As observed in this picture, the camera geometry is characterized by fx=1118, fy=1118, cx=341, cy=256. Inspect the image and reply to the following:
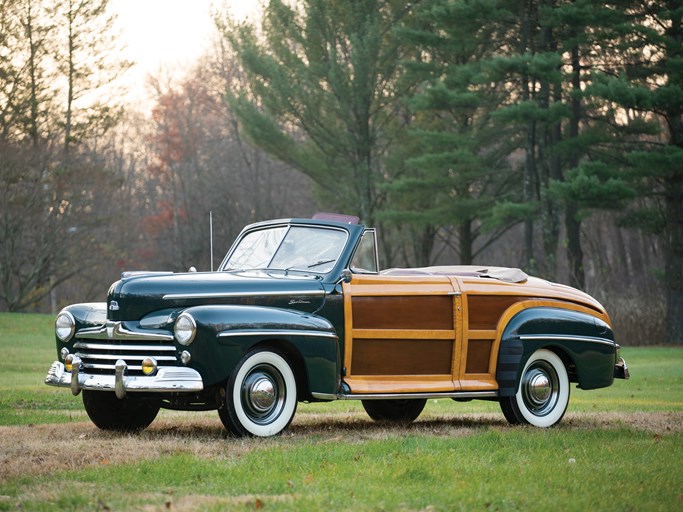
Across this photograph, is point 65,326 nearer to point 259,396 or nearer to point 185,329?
point 185,329

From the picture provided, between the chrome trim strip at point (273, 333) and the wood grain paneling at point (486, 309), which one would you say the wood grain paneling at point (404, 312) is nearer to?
the wood grain paneling at point (486, 309)

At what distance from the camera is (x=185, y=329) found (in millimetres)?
8672

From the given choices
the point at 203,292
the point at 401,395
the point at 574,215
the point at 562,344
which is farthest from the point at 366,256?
the point at 574,215

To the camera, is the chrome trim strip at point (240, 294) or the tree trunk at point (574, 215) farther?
the tree trunk at point (574, 215)

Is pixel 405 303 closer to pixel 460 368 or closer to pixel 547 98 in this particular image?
pixel 460 368

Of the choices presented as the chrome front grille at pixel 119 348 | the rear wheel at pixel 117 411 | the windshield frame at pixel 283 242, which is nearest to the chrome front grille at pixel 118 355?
the chrome front grille at pixel 119 348

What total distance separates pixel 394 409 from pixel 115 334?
3647mm

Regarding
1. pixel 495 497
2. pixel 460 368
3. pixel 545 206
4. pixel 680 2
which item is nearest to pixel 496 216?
pixel 545 206

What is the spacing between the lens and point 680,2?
30.9m

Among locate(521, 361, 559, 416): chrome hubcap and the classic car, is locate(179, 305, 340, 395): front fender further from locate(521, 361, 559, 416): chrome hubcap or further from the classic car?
locate(521, 361, 559, 416): chrome hubcap

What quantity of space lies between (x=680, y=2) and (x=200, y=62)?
93.6 ft

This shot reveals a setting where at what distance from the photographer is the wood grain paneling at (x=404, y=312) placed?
32.1 feet

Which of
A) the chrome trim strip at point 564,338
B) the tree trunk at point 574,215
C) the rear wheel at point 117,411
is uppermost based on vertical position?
the tree trunk at point 574,215

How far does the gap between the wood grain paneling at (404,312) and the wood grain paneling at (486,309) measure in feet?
0.83
